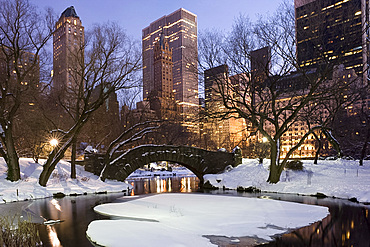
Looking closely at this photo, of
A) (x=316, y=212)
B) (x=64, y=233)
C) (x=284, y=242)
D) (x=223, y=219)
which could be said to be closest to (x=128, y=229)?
(x=64, y=233)

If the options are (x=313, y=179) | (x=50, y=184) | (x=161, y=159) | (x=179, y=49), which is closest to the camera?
(x=313, y=179)

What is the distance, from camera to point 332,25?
805 inches

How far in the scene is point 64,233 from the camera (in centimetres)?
1108

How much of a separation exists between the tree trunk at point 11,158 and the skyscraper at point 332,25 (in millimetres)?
21785

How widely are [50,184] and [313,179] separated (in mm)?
20826

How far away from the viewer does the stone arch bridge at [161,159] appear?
2758 centimetres

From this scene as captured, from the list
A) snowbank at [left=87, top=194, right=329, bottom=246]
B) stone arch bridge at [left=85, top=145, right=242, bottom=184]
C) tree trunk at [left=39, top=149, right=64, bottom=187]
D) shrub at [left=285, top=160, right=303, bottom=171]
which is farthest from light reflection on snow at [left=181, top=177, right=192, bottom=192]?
tree trunk at [left=39, top=149, right=64, bottom=187]

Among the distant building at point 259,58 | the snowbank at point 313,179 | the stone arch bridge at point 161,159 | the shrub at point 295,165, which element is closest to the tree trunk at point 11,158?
the stone arch bridge at point 161,159

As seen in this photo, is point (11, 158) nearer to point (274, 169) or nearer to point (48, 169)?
point (48, 169)

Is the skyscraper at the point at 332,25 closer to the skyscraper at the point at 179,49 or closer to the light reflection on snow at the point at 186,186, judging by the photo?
the skyscraper at the point at 179,49

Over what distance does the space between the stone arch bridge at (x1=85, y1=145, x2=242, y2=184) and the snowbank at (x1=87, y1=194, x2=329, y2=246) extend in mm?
10869

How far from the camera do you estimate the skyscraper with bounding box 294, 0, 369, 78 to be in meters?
19.5

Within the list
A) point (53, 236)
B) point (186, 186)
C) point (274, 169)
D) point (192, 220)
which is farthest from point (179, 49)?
point (53, 236)

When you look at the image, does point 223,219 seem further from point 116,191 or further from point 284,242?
point 116,191
